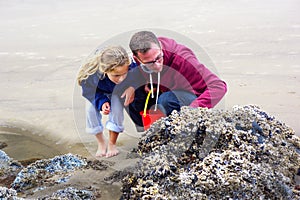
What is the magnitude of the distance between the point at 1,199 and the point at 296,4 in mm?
6830

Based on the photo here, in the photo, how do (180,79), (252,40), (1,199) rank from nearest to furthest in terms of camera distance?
(1,199), (180,79), (252,40)

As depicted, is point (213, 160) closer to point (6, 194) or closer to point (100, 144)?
point (6, 194)

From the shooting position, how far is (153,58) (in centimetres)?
278

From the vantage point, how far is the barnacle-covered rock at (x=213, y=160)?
197 cm

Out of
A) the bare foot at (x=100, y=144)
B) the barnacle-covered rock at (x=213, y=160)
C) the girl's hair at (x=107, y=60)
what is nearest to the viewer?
the barnacle-covered rock at (x=213, y=160)

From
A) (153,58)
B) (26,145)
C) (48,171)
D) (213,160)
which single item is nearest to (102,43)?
(26,145)

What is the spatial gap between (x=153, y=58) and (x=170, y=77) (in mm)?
218

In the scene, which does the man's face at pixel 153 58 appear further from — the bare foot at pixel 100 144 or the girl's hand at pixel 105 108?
the bare foot at pixel 100 144

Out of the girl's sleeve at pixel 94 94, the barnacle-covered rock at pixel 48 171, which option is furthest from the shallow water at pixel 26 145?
the girl's sleeve at pixel 94 94

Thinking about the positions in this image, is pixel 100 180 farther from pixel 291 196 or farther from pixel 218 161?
pixel 291 196

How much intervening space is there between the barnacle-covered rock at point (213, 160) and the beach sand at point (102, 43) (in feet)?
2.64

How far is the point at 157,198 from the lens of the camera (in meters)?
1.95

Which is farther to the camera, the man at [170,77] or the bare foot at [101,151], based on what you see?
the bare foot at [101,151]

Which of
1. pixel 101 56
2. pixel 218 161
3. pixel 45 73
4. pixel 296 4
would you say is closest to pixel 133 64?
pixel 101 56
